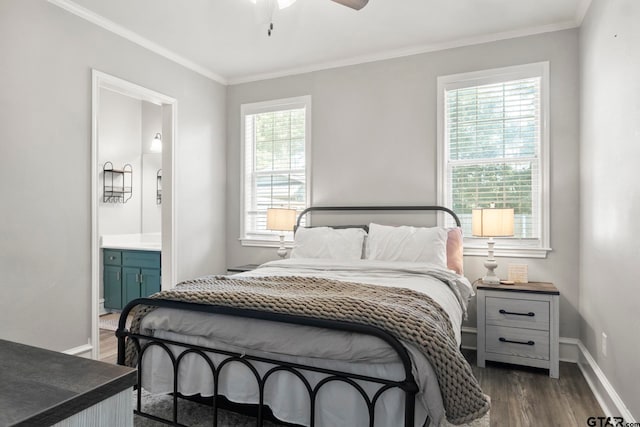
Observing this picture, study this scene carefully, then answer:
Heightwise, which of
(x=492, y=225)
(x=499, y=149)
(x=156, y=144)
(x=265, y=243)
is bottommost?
(x=265, y=243)

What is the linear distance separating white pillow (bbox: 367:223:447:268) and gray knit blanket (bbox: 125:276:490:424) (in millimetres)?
1018

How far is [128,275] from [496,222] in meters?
3.98

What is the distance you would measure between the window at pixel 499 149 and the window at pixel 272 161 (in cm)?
149

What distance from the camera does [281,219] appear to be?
399cm

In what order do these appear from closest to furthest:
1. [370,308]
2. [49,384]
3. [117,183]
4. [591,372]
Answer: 1. [49,384]
2. [370,308]
3. [591,372]
4. [117,183]

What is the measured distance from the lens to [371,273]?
2.85 metres

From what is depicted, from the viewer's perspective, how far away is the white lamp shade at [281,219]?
13.1 feet

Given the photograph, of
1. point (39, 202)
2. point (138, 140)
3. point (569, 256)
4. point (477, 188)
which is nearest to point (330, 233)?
point (477, 188)

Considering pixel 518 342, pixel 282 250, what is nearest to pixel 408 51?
pixel 282 250

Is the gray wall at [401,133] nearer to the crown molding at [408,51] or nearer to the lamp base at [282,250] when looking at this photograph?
the crown molding at [408,51]

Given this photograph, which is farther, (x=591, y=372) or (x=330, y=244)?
(x=330, y=244)

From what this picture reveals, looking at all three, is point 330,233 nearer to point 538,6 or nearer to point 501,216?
point 501,216

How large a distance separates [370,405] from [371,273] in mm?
1355

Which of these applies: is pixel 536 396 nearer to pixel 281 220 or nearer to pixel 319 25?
pixel 281 220
